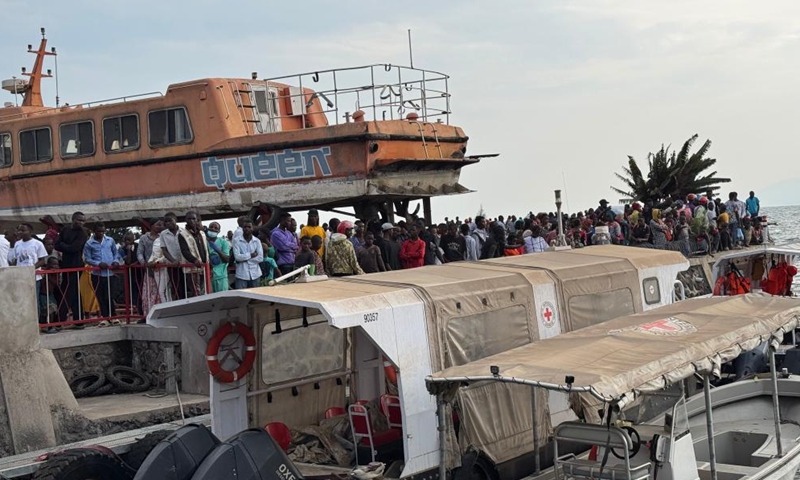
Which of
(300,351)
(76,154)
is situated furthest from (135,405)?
(76,154)

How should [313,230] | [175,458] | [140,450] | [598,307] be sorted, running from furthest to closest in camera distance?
[313,230], [598,307], [140,450], [175,458]

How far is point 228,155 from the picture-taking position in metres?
17.9

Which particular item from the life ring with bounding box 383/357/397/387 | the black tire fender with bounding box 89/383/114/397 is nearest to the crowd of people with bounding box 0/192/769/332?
the black tire fender with bounding box 89/383/114/397

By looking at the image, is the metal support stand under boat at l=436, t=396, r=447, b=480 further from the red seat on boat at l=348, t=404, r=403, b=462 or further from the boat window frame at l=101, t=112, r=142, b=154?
the boat window frame at l=101, t=112, r=142, b=154

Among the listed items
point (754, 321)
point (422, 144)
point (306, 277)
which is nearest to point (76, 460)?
point (306, 277)

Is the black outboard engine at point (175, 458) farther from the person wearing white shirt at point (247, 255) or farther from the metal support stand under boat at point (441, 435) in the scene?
the person wearing white shirt at point (247, 255)

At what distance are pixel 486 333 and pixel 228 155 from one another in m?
9.74

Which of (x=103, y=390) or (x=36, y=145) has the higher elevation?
(x=36, y=145)

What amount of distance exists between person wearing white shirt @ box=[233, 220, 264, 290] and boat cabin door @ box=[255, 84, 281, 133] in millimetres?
5658

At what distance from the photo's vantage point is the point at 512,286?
985 cm

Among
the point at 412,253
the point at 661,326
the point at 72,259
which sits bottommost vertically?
the point at 661,326

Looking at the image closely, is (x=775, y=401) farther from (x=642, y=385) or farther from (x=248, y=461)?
(x=248, y=461)

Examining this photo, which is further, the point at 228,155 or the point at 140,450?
the point at 228,155

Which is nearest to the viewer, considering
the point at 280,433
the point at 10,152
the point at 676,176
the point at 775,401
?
the point at 280,433
